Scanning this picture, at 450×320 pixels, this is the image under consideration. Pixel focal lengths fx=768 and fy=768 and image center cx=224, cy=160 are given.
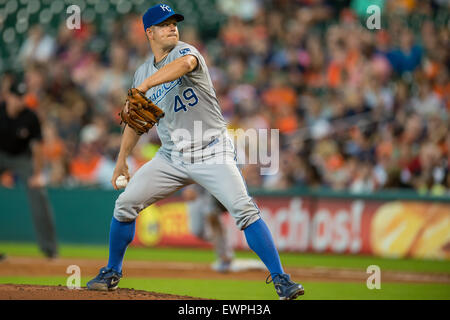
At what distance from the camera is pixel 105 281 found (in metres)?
6.59

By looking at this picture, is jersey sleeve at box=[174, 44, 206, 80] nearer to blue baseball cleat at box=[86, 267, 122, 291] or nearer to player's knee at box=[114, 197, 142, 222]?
player's knee at box=[114, 197, 142, 222]

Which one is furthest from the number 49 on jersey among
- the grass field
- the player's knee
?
the grass field

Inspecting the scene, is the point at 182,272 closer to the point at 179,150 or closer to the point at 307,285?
the point at 307,285

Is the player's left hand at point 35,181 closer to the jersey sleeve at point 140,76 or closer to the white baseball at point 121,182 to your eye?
the white baseball at point 121,182

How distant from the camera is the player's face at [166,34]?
6453mm

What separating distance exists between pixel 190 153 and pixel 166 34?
3.35 ft

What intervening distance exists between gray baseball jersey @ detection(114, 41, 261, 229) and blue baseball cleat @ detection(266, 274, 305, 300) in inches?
20.3

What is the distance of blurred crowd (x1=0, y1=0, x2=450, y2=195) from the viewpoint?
14.2 meters

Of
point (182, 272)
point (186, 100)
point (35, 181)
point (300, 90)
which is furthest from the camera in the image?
point (300, 90)

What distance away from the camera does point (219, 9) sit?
1997 centimetres

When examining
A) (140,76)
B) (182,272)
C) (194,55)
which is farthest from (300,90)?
(194,55)

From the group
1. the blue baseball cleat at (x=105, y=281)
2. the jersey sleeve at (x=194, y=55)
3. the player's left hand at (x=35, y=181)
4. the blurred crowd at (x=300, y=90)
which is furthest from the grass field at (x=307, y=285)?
the jersey sleeve at (x=194, y=55)

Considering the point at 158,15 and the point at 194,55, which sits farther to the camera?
the point at 158,15
